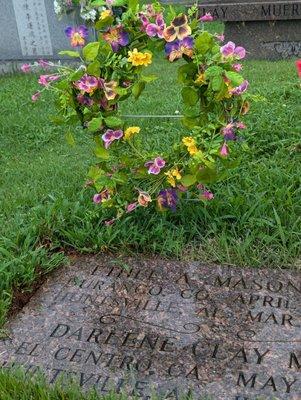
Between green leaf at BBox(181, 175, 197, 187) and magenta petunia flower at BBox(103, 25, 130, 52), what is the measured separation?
55cm

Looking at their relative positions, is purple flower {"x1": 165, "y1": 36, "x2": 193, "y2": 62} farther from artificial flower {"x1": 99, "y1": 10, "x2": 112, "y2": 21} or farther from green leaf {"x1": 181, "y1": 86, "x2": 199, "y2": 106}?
artificial flower {"x1": 99, "y1": 10, "x2": 112, "y2": 21}

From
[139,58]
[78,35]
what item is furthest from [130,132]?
[78,35]

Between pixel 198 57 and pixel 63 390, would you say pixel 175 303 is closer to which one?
pixel 63 390

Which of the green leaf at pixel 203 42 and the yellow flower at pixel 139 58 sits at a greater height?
the green leaf at pixel 203 42

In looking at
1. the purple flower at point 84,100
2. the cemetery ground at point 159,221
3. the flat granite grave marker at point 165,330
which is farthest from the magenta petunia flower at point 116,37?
the flat granite grave marker at point 165,330

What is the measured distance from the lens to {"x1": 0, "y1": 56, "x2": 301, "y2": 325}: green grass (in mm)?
2602

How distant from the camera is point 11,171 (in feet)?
12.6

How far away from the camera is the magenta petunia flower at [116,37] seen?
243 centimetres

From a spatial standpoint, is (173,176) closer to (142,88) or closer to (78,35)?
(142,88)

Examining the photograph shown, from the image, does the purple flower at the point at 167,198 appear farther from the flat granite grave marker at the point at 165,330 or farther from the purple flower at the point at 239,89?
the purple flower at the point at 239,89

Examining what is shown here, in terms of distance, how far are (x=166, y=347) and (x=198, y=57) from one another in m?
1.04

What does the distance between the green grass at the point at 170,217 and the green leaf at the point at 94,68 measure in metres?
0.65

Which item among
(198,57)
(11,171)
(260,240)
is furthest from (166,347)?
(11,171)

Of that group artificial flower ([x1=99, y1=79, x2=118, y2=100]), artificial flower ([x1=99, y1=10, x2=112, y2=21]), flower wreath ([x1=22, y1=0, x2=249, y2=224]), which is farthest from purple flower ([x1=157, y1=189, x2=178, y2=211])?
artificial flower ([x1=99, y1=10, x2=112, y2=21])
